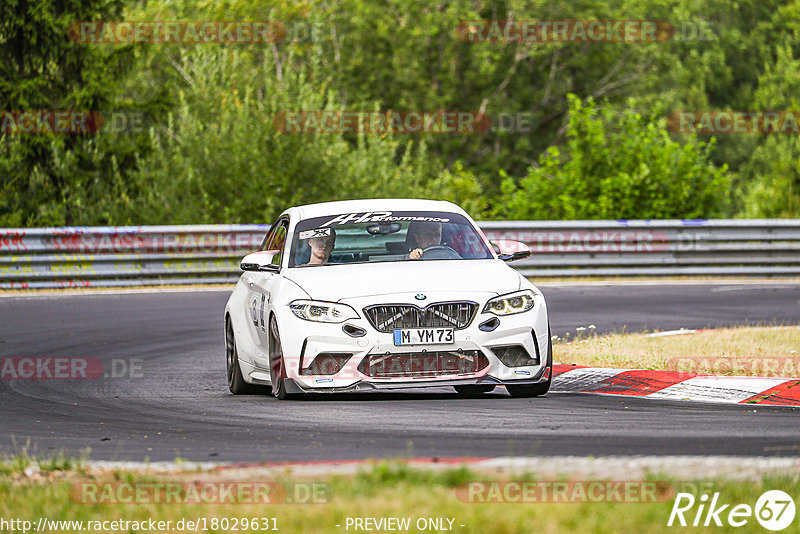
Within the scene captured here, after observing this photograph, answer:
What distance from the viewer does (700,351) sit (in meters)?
12.4

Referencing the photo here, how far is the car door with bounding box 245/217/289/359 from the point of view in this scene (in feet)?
33.1

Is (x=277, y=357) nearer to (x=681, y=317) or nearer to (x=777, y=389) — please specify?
(x=777, y=389)

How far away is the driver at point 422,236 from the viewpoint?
34.6ft

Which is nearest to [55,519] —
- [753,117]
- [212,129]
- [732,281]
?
[732,281]

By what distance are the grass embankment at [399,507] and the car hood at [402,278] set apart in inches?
129

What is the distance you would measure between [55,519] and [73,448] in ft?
7.55

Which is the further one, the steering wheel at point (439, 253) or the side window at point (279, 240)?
the side window at point (279, 240)

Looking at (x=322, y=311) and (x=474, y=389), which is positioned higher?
(x=322, y=311)

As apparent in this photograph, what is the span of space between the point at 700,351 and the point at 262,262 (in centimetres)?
424

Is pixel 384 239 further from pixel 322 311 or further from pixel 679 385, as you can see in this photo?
pixel 679 385

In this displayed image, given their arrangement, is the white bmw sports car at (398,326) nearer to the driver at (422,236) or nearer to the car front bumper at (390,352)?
the car front bumper at (390,352)

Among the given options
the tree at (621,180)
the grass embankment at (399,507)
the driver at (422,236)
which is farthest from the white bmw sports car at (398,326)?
the tree at (621,180)

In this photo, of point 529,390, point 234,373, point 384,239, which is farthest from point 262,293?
point 529,390

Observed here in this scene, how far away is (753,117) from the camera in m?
74.1
